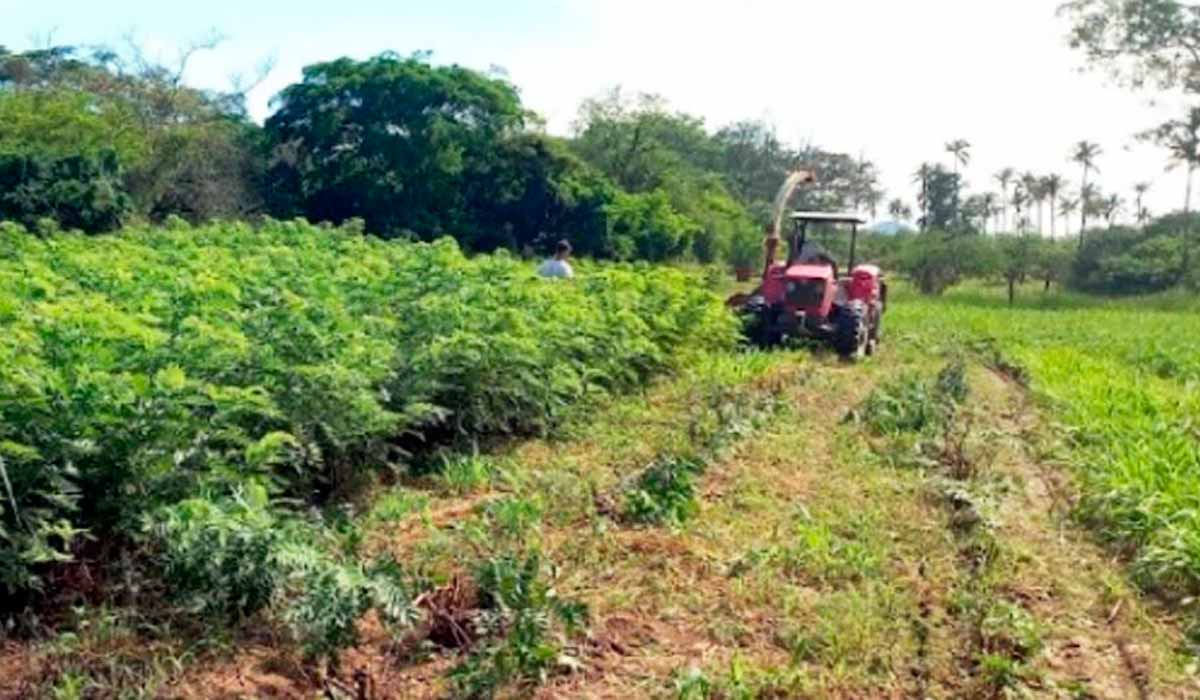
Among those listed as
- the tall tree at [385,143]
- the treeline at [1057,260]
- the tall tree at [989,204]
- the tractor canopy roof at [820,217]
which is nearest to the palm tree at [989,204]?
the tall tree at [989,204]

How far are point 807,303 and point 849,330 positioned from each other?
A: 0.59m

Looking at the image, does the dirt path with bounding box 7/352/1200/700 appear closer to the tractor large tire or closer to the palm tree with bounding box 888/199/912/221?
the tractor large tire

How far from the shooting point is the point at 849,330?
47.0ft

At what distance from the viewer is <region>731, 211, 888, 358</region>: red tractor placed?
1436 cm

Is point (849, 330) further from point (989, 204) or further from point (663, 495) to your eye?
point (989, 204)

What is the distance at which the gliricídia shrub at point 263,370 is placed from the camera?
14.7 feet

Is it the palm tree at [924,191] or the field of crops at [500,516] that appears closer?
the field of crops at [500,516]

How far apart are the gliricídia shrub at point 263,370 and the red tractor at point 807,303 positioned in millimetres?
3110

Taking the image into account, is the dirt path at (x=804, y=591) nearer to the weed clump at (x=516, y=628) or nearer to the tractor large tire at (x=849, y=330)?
the weed clump at (x=516, y=628)

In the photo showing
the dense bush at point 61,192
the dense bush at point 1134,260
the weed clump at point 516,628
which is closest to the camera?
the weed clump at point 516,628

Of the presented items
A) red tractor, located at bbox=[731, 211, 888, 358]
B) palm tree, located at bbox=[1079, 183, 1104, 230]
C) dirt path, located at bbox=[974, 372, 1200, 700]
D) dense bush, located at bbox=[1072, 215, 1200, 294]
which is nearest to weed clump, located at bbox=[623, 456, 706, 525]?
dirt path, located at bbox=[974, 372, 1200, 700]

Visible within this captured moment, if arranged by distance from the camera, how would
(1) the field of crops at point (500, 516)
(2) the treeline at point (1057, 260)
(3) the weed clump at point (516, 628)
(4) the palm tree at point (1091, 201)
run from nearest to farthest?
(3) the weed clump at point (516, 628), (1) the field of crops at point (500, 516), (2) the treeline at point (1057, 260), (4) the palm tree at point (1091, 201)

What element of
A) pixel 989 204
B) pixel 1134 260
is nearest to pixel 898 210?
pixel 989 204

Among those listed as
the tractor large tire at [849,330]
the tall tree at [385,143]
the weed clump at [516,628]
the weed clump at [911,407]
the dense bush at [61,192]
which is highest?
the tall tree at [385,143]
